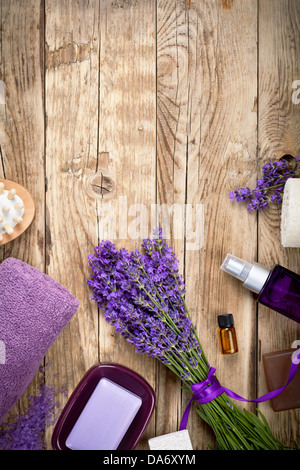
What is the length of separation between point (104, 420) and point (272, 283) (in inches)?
19.5

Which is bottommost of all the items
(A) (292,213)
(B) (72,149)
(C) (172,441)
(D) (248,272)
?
(C) (172,441)

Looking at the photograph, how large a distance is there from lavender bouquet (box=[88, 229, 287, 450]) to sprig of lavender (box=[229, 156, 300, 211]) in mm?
236

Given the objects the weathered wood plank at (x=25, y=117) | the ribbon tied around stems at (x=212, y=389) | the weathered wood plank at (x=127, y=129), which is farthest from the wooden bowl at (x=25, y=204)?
the ribbon tied around stems at (x=212, y=389)

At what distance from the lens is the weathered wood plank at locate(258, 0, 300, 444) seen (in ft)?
3.36

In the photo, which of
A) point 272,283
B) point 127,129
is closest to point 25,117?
point 127,129

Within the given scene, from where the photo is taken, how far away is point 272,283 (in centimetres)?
93

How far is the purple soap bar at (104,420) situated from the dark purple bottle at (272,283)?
1.23 ft

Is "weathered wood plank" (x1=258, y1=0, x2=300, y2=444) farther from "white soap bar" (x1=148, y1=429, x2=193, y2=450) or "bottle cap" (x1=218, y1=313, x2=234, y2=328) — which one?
"white soap bar" (x1=148, y1=429, x2=193, y2=450)

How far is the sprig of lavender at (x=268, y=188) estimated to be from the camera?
1.00 meters

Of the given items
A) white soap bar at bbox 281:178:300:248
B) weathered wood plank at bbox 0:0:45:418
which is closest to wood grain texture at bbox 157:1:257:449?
white soap bar at bbox 281:178:300:248

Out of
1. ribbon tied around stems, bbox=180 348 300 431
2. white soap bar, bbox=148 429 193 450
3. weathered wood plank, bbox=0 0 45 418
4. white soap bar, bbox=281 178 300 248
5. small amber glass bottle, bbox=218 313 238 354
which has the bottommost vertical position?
white soap bar, bbox=148 429 193 450

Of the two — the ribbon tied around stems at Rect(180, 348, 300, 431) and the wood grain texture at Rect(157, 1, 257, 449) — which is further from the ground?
the wood grain texture at Rect(157, 1, 257, 449)

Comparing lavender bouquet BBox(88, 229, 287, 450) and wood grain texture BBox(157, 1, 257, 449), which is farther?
wood grain texture BBox(157, 1, 257, 449)

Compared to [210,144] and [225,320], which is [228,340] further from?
[210,144]
